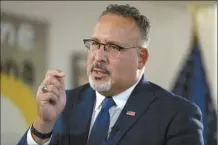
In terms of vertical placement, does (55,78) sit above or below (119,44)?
below

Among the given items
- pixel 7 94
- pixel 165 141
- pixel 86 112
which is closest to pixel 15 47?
pixel 7 94

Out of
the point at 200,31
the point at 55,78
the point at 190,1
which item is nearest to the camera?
the point at 55,78

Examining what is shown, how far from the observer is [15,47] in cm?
306

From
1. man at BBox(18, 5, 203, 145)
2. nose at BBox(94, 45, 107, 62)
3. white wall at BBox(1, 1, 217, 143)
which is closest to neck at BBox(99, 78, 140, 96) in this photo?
man at BBox(18, 5, 203, 145)

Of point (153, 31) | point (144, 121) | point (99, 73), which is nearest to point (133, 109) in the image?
point (144, 121)

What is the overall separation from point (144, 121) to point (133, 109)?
0.07 m

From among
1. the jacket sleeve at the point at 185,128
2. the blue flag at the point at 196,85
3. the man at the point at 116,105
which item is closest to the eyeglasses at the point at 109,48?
the man at the point at 116,105

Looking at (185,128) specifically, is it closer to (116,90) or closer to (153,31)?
(116,90)

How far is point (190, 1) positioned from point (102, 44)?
2.55 m

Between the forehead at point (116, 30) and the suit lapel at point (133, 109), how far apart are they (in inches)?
7.6

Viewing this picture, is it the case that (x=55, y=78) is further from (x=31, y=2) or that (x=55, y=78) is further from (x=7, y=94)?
(x=31, y=2)

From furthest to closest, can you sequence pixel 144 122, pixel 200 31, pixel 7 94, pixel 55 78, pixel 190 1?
1. pixel 200 31
2. pixel 190 1
3. pixel 7 94
4. pixel 144 122
5. pixel 55 78

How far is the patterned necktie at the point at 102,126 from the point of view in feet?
4.80

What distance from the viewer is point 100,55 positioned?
1.45 meters
